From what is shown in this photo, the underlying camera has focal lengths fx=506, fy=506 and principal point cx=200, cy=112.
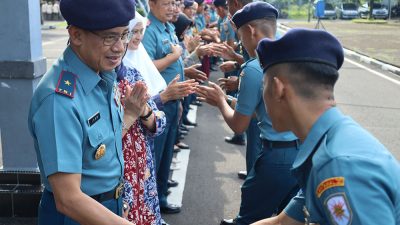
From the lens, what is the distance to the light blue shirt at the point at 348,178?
133 centimetres

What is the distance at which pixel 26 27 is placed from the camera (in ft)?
12.8

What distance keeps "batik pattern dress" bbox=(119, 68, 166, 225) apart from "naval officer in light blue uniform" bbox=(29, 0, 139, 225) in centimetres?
58

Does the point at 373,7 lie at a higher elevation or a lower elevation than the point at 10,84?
lower

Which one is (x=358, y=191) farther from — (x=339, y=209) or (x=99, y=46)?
(x=99, y=46)

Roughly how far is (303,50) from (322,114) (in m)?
0.22

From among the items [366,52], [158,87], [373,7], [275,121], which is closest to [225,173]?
[158,87]

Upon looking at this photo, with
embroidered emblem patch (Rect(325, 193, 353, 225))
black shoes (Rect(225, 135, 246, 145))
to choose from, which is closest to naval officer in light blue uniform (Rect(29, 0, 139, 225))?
embroidered emblem patch (Rect(325, 193, 353, 225))

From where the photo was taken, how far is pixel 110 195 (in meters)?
2.22

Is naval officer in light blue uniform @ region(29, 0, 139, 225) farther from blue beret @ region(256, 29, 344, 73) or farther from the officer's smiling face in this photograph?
blue beret @ region(256, 29, 344, 73)

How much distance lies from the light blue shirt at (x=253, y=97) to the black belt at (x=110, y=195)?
112 cm

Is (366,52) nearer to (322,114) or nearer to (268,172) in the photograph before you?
(268,172)

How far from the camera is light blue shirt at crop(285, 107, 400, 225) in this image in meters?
1.33

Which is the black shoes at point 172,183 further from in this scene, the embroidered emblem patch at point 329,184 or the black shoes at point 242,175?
the embroidered emblem patch at point 329,184

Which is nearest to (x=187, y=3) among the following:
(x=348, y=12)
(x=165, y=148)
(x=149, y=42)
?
(x=149, y=42)
